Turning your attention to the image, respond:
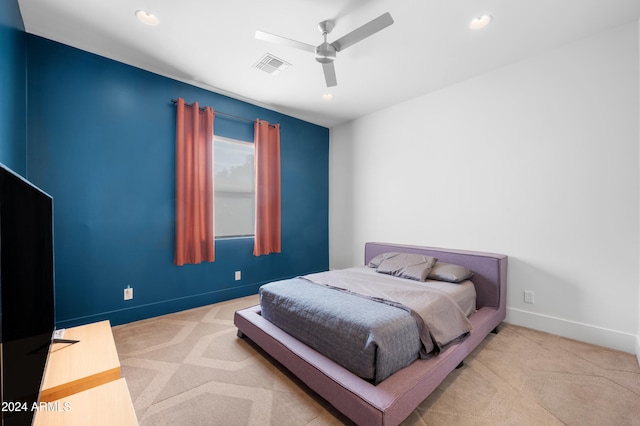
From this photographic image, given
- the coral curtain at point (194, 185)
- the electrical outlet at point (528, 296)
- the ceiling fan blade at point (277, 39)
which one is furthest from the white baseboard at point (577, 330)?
the coral curtain at point (194, 185)

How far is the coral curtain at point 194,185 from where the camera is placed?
10.4 feet

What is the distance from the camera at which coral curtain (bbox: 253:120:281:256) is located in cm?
389

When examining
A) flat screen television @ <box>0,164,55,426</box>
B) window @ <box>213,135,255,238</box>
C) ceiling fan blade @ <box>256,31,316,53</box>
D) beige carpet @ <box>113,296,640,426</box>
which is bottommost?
beige carpet @ <box>113,296,640,426</box>

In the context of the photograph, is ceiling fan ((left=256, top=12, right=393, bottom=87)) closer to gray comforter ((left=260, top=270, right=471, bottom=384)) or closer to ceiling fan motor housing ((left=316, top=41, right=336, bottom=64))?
ceiling fan motor housing ((left=316, top=41, right=336, bottom=64))

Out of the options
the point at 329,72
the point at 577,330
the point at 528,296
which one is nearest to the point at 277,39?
the point at 329,72

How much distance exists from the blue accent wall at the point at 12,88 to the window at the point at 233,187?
172 centimetres

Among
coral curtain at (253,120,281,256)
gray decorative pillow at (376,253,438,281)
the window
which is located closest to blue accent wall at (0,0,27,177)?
the window

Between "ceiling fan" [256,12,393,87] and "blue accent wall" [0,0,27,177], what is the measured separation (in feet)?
5.49

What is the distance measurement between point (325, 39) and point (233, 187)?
2.25 metres

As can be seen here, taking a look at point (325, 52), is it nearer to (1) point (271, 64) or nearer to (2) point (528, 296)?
(1) point (271, 64)

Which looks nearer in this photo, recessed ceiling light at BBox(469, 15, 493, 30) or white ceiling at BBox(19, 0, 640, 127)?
white ceiling at BBox(19, 0, 640, 127)

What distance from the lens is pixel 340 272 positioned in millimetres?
3098

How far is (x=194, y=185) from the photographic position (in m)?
3.25

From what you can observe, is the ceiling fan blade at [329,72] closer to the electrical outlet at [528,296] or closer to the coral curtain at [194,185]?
the coral curtain at [194,185]
